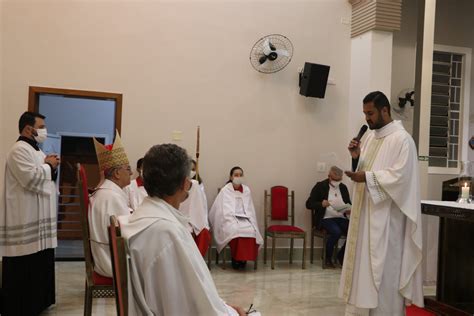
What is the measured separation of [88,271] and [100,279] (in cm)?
9

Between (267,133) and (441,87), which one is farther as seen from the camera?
(441,87)

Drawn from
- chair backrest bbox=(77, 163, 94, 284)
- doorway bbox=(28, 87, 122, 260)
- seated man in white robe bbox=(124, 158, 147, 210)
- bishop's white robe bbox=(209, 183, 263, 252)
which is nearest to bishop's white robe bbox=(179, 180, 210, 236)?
bishop's white robe bbox=(209, 183, 263, 252)

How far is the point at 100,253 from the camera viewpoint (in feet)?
9.52

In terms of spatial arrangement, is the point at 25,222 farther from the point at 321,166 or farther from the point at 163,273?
the point at 321,166

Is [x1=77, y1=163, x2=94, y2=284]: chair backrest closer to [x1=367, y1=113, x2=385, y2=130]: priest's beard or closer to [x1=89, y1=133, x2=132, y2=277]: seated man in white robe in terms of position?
[x1=89, y1=133, x2=132, y2=277]: seated man in white robe

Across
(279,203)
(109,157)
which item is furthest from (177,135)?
(109,157)

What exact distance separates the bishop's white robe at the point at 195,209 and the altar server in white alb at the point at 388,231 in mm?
2647

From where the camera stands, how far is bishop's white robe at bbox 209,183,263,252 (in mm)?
5922

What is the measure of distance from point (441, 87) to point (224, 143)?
3.84 metres

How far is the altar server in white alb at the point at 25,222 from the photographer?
3568 millimetres

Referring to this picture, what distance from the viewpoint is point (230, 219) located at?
19.7 ft

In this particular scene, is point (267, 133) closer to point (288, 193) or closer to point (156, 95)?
point (288, 193)

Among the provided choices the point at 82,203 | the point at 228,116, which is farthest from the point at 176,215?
the point at 228,116

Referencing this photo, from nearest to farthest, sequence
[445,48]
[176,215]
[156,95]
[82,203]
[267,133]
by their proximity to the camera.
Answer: [176,215]
[82,203]
[156,95]
[267,133]
[445,48]
